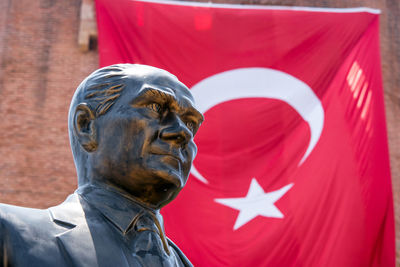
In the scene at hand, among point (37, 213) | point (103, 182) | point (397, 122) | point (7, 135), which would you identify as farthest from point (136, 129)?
point (397, 122)

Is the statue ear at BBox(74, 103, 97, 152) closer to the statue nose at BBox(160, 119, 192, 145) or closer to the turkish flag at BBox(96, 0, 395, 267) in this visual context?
the statue nose at BBox(160, 119, 192, 145)

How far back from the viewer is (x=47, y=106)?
8594 millimetres

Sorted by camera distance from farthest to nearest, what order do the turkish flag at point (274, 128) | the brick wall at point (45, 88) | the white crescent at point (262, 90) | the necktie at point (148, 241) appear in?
the brick wall at point (45, 88) → the white crescent at point (262, 90) → the turkish flag at point (274, 128) → the necktie at point (148, 241)

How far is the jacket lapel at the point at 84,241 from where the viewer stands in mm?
1156

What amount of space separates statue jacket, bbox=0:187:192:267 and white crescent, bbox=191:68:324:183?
516 centimetres

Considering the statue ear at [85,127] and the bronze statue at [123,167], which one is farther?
the statue ear at [85,127]

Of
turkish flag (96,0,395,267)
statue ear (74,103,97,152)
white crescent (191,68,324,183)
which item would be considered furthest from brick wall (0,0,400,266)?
statue ear (74,103,97,152)

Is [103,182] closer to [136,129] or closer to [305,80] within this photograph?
[136,129]

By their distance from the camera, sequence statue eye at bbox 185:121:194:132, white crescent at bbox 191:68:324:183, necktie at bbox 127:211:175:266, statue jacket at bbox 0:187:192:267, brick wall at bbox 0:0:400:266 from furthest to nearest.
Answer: brick wall at bbox 0:0:400:266, white crescent at bbox 191:68:324:183, statue eye at bbox 185:121:194:132, necktie at bbox 127:211:175:266, statue jacket at bbox 0:187:192:267

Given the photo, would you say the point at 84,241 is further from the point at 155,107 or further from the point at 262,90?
the point at 262,90

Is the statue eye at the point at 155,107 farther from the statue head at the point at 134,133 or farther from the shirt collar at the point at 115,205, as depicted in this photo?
the shirt collar at the point at 115,205

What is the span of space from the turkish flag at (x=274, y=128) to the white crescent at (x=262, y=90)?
1 cm

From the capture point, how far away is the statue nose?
1.28 meters

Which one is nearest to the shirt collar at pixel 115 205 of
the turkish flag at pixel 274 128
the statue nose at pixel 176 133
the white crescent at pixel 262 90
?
the statue nose at pixel 176 133
